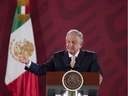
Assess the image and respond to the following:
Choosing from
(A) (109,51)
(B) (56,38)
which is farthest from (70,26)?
(A) (109,51)

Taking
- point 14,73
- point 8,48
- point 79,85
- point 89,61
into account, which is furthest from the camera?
point 8,48

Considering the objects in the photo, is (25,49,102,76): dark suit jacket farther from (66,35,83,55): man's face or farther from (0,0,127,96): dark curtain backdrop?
(0,0,127,96): dark curtain backdrop

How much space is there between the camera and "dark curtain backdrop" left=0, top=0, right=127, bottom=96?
15.4ft

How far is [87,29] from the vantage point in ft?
15.6

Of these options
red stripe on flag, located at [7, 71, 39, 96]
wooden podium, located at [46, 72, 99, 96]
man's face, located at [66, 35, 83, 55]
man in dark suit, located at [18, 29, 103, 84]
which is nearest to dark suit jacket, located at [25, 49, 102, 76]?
man in dark suit, located at [18, 29, 103, 84]

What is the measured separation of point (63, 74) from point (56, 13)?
3.07 m

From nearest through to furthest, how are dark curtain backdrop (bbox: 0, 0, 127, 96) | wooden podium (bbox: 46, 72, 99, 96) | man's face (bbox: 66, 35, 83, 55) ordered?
1. wooden podium (bbox: 46, 72, 99, 96)
2. man's face (bbox: 66, 35, 83, 55)
3. dark curtain backdrop (bbox: 0, 0, 127, 96)

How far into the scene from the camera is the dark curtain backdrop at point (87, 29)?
185 inches

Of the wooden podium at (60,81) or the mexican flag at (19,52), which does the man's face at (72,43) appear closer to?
the wooden podium at (60,81)

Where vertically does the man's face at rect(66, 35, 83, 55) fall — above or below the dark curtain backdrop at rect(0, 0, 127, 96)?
below

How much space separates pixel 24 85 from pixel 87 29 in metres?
1.74

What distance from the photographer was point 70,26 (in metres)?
4.75

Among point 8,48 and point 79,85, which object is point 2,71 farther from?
point 79,85

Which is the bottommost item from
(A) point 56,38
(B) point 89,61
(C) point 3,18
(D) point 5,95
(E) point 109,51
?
(D) point 5,95
